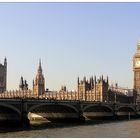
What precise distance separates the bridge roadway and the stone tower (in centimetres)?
6118

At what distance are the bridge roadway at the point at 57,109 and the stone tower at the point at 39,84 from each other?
61181 mm

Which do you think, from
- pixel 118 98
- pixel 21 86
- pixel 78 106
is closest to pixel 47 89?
pixel 21 86

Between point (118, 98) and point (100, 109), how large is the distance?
63.5 metres

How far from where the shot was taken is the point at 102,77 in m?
146

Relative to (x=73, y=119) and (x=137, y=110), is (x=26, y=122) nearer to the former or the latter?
(x=73, y=119)

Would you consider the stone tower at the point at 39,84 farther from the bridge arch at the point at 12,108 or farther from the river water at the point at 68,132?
the river water at the point at 68,132

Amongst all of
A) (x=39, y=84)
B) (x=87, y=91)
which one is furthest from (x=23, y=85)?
(x=87, y=91)

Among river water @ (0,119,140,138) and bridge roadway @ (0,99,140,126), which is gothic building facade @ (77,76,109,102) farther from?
river water @ (0,119,140,138)

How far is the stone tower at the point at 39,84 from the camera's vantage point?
172 m

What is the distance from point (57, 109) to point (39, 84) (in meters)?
91.6

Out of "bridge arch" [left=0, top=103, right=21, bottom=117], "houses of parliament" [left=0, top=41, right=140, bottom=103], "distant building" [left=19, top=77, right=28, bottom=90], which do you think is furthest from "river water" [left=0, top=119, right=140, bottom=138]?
"distant building" [left=19, top=77, right=28, bottom=90]

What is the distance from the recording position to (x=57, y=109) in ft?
266

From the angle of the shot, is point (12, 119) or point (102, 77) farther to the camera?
point (102, 77)

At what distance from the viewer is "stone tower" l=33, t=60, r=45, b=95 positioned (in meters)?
172
